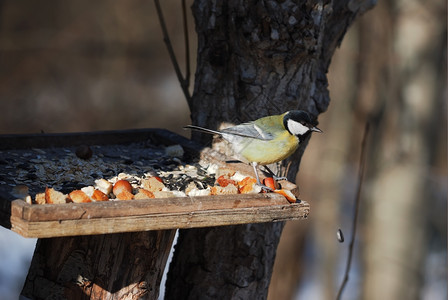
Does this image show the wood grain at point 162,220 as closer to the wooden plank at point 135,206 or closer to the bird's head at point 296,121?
the wooden plank at point 135,206

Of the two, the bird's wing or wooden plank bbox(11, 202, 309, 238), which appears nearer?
wooden plank bbox(11, 202, 309, 238)

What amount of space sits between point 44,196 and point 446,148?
679 cm

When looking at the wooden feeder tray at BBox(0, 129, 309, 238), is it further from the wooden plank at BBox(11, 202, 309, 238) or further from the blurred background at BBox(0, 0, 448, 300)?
the blurred background at BBox(0, 0, 448, 300)

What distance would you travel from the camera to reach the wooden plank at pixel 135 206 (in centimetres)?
177

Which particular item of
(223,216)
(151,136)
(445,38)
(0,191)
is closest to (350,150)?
(445,38)

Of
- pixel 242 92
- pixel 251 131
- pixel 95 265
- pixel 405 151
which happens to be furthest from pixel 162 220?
pixel 405 151

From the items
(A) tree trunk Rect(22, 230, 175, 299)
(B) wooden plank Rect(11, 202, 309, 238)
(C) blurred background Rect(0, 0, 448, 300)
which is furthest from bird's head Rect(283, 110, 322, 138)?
(C) blurred background Rect(0, 0, 448, 300)

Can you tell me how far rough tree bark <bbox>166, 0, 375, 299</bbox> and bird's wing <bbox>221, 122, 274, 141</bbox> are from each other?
14cm

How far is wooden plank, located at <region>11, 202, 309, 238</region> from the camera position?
5.82ft

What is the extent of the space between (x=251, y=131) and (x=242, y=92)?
224 mm

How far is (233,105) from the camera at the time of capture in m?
2.85

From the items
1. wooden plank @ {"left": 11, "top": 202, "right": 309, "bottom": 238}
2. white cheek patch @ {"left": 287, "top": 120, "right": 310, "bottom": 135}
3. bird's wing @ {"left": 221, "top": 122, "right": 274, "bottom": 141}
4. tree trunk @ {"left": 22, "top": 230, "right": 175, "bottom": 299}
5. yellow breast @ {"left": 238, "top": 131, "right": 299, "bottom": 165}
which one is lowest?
tree trunk @ {"left": 22, "top": 230, "right": 175, "bottom": 299}

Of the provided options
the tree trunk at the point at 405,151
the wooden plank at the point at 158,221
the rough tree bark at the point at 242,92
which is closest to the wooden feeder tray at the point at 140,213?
the wooden plank at the point at 158,221

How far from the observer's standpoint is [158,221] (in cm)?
195
